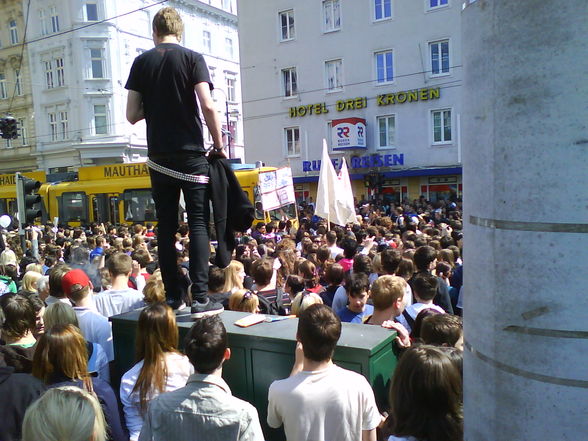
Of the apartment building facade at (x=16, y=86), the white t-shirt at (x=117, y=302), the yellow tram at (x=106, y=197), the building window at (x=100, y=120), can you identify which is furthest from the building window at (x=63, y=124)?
the white t-shirt at (x=117, y=302)

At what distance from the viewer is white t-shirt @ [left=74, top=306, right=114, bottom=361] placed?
13.2ft

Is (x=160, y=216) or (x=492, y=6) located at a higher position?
(x=492, y=6)

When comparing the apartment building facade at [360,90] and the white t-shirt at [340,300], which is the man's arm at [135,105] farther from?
the apartment building facade at [360,90]

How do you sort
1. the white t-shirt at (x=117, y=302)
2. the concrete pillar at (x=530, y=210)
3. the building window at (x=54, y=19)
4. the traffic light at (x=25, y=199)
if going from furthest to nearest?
the building window at (x=54, y=19) → the traffic light at (x=25, y=199) → the white t-shirt at (x=117, y=302) → the concrete pillar at (x=530, y=210)

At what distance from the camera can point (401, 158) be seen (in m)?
28.8

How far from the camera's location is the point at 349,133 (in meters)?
29.2

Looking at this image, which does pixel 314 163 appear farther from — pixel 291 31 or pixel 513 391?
pixel 513 391

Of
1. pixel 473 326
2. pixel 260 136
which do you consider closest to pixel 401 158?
pixel 260 136

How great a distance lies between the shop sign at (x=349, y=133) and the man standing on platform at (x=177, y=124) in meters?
26.2

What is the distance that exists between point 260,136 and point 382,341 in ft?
102

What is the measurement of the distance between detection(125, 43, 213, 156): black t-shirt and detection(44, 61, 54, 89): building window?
132 ft

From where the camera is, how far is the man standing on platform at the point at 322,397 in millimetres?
2574

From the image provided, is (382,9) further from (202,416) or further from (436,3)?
(202,416)

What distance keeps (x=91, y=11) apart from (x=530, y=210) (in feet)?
136
